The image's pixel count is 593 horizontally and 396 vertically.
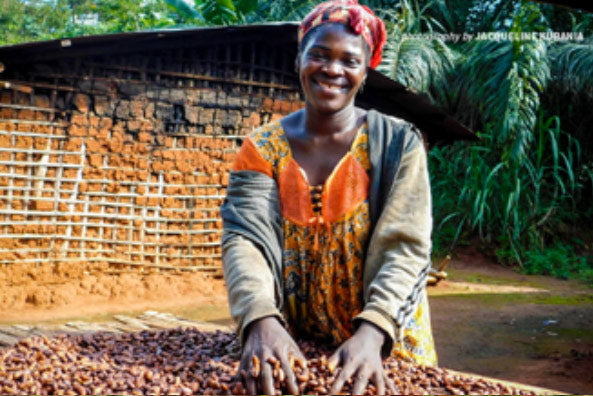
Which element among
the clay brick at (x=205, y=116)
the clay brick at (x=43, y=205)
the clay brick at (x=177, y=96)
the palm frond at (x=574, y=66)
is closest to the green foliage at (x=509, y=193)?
the palm frond at (x=574, y=66)

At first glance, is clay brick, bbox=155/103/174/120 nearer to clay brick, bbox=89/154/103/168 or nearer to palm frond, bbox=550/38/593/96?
clay brick, bbox=89/154/103/168

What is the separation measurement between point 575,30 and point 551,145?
2.67 metres

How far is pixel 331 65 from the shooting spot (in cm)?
203

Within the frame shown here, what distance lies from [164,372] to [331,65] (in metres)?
1.13

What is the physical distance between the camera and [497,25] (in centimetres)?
1337

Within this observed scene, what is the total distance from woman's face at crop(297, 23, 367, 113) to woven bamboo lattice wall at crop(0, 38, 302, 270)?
196 inches

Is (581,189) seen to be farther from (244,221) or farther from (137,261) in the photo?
(244,221)

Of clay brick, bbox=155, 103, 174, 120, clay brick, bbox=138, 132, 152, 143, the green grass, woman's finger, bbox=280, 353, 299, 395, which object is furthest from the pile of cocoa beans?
the green grass

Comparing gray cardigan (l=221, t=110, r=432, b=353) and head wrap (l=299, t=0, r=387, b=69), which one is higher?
head wrap (l=299, t=0, r=387, b=69)

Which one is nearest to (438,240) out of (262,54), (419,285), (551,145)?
(551,145)

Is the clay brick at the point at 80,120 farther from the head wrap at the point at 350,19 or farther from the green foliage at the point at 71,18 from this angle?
the green foliage at the point at 71,18

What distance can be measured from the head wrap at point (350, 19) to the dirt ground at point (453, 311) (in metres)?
3.63

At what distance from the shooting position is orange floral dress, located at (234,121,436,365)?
203 centimetres

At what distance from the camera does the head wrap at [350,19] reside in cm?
204
